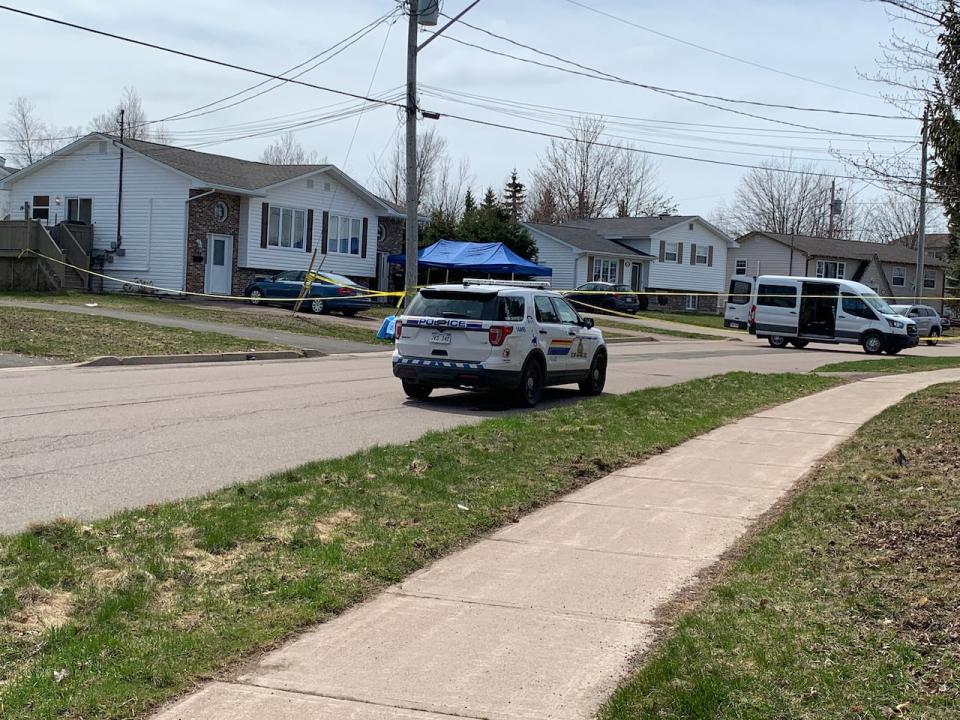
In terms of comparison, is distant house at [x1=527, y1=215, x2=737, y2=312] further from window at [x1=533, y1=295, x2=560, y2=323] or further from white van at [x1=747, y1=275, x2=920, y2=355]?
window at [x1=533, y1=295, x2=560, y2=323]

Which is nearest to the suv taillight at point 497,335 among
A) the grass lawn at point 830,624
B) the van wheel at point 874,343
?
the grass lawn at point 830,624

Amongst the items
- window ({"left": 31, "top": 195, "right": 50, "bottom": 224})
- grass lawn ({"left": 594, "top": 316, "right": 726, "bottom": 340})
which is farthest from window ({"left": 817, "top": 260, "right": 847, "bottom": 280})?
window ({"left": 31, "top": 195, "right": 50, "bottom": 224})

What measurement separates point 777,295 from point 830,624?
3256 centimetres

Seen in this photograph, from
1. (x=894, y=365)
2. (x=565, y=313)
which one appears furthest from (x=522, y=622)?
(x=894, y=365)

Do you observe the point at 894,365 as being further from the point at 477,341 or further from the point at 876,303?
the point at 477,341

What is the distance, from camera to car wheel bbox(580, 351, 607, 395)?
17.1 metres

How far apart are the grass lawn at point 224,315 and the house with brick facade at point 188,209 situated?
232cm

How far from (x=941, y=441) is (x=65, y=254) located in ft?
117

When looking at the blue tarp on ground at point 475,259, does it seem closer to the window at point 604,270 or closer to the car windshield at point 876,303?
the window at point 604,270

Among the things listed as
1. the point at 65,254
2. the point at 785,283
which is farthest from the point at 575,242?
the point at 65,254

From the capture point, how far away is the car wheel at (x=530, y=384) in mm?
14953

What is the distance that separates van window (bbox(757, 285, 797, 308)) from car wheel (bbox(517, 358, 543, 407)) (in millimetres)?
22786

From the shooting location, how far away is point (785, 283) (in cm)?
3634

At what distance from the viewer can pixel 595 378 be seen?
680 inches
